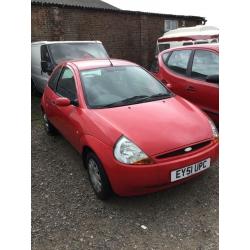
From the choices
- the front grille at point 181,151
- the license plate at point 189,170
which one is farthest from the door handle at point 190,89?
the license plate at point 189,170

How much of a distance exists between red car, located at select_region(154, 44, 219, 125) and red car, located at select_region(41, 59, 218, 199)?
924 mm

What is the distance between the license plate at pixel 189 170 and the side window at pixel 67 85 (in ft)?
5.73

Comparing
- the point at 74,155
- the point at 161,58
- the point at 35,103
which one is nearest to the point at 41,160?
the point at 74,155

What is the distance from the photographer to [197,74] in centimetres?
520

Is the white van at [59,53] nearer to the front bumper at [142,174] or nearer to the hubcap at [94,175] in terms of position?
the hubcap at [94,175]

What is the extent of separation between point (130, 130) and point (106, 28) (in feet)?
41.0

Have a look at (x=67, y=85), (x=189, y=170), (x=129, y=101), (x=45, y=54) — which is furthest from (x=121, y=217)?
(x=45, y=54)

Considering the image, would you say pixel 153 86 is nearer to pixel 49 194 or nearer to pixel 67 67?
pixel 67 67

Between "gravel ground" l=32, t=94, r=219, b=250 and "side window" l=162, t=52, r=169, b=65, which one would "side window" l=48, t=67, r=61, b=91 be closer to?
"gravel ground" l=32, t=94, r=219, b=250

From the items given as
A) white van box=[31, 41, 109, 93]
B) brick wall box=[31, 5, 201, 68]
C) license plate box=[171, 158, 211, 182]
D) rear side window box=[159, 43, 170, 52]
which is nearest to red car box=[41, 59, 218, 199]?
license plate box=[171, 158, 211, 182]

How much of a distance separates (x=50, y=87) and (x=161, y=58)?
7.69 feet

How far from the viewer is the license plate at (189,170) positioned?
9.87ft

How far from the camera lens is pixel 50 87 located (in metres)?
5.18

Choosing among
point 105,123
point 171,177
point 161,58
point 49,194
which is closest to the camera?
point 171,177
